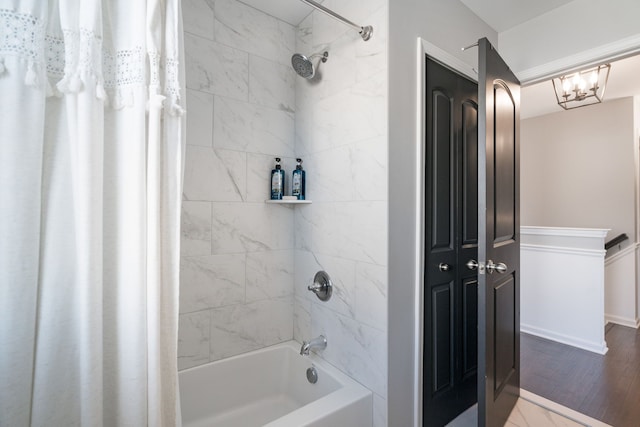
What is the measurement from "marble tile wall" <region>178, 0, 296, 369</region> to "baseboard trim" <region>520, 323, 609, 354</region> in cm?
273

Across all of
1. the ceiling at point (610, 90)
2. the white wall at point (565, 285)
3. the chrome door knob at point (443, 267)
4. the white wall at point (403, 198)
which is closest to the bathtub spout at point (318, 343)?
the white wall at point (403, 198)

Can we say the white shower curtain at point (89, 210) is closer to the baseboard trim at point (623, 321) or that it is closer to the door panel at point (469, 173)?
the door panel at point (469, 173)

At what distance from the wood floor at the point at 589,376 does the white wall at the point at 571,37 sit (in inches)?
84.7

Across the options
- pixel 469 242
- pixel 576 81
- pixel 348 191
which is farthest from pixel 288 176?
pixel 576 81

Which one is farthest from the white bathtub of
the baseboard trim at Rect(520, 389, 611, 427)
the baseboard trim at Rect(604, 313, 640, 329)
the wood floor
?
the baseboard trim at Rect(604, 313, 640, 329)

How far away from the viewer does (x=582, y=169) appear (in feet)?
13.2

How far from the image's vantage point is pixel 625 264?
3.53m

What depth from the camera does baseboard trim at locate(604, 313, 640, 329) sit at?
3.40 meters

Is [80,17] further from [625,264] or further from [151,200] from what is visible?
[625,264]

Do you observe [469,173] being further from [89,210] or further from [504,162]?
[89,210]

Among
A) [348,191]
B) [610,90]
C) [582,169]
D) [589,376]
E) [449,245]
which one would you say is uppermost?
[610,90]

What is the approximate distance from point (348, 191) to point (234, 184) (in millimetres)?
710

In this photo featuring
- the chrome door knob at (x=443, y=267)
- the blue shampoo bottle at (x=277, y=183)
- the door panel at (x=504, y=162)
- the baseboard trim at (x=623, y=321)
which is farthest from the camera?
the baseboard trim at (x=623, y=321)

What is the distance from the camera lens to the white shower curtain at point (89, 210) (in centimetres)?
77
